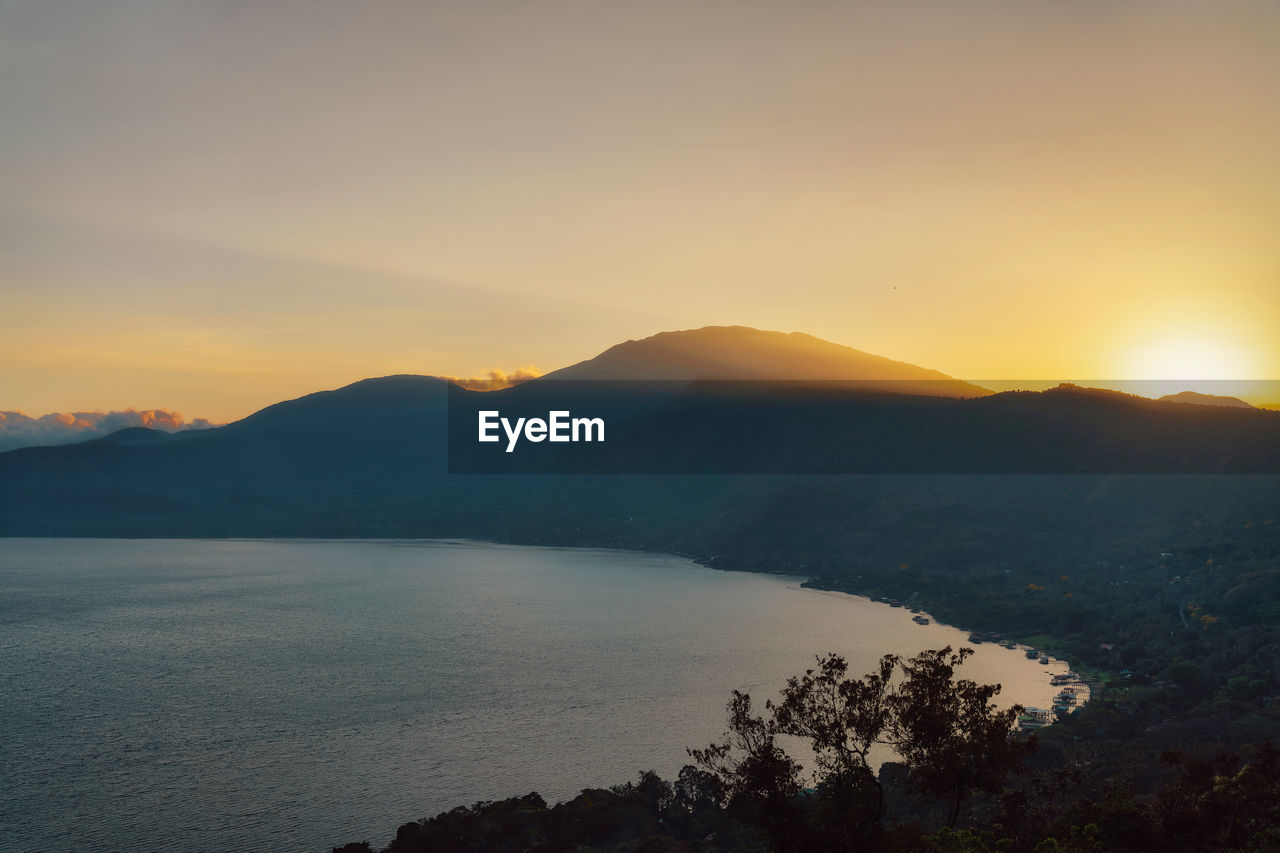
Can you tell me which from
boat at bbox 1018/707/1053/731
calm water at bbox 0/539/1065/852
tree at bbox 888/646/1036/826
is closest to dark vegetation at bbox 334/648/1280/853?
tree at bbox 888/646/1036/826

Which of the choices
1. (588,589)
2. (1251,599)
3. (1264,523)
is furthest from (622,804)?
(1264,523)

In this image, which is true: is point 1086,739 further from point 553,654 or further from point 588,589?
point 588,589

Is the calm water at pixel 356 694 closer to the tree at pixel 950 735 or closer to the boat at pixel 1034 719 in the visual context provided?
the boat at pixel 1034 719

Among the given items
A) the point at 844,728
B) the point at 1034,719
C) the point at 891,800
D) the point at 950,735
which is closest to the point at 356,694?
the point at 891,800

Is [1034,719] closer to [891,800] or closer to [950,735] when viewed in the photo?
[891,800]

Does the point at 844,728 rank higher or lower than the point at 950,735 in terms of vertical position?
higher

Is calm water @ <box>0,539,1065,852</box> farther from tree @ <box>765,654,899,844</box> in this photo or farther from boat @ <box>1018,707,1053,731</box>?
tree @ <box>765,654,899,844</box>
